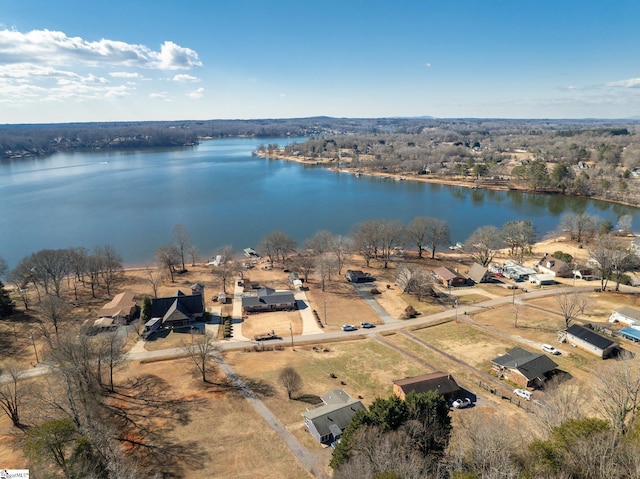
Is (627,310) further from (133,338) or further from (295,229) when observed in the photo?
(295,229)

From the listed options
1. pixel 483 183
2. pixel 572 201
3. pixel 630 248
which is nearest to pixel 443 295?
pixel 630 248

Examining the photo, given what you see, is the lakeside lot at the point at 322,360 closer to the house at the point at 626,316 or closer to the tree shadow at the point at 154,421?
the tree shadow at the point at 154,421

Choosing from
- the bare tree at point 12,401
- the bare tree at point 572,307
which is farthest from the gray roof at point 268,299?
the bare tree at point 572,307

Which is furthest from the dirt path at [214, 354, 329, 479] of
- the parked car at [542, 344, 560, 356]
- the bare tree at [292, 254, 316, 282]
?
the parked car at [542, 344, 560, 356]

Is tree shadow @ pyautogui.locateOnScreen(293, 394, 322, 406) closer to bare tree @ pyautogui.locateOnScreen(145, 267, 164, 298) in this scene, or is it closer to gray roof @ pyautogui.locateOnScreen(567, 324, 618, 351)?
gray roof @ pyautogui.locateOnScreen(567, 324, 618, 351)

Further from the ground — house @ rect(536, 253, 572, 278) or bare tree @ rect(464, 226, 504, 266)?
bare tree @ rect(464, 226, 504, 266)

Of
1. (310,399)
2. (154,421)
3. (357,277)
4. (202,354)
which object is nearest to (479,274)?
(357,277)
